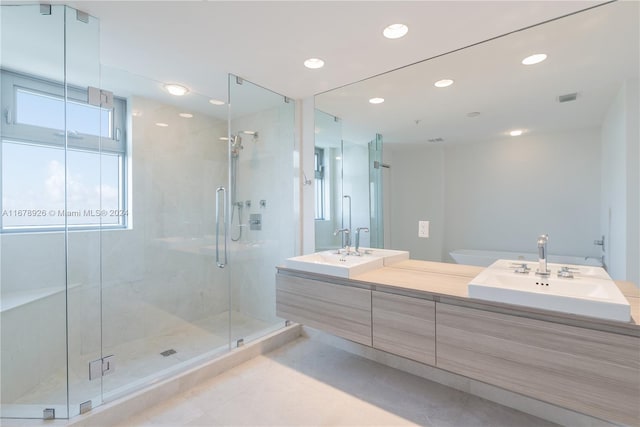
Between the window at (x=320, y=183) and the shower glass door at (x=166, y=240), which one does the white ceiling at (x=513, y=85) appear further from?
the shower glass door at (x=166, y=240)

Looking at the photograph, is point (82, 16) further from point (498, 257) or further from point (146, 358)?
point (498, 257)

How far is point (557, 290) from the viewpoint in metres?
1.51

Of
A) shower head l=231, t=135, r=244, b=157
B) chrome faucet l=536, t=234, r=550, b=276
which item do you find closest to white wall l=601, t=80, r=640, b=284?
chrome faucet l=536, t=234, r=550, b=276

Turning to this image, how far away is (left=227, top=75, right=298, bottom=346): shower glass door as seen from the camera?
2.98 metres

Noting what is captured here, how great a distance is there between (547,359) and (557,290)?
1.16ft

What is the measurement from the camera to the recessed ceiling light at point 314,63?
→ 6.93ft

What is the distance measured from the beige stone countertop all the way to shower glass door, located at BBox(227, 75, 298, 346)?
0.78 m

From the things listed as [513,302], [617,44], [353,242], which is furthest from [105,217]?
[617,44]

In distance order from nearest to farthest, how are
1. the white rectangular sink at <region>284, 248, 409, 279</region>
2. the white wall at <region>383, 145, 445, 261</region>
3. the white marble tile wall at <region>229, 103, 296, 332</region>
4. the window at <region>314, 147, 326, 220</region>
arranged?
the white rectangular sink at <region>284, 248, 409, 279</region> < the white wall at <region>383, 145, 445, 261</region> < the window at <region>314, 147, 326, 220</region> < the white marble tile wall at <region>229, 103, 296, 332</region>

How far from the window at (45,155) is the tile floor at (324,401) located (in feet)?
4.33

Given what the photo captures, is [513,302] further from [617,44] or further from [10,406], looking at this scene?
[10,406]

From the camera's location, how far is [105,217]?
2342 millimetres

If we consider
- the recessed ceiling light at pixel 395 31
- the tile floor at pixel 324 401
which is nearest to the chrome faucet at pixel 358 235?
the tile floor at pixel 324 401

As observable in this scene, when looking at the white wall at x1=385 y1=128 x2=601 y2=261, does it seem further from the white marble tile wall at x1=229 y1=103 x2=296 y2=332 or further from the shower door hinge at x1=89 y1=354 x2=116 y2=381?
the shower door hinge at x1=89 y1=354 x2=116 y2=381
